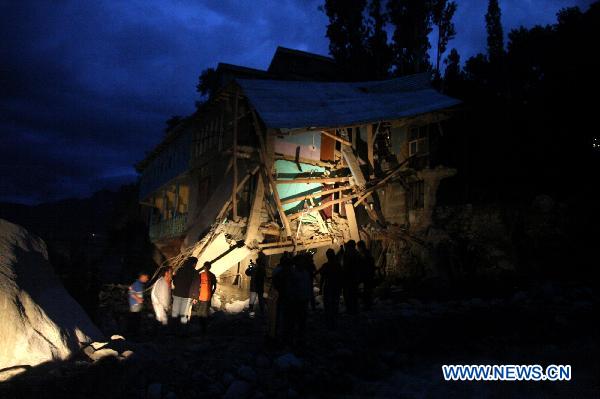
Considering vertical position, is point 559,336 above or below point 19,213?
below

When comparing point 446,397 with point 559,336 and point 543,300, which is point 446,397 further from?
point 543,300

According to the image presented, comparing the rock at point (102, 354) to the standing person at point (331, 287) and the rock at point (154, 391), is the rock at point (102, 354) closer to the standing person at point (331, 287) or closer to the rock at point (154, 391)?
the rock at point (154, 391)

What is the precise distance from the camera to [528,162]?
15.8 m

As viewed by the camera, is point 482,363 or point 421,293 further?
point 421,293

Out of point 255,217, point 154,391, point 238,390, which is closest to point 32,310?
point 154,391

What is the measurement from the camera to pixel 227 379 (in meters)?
6.30

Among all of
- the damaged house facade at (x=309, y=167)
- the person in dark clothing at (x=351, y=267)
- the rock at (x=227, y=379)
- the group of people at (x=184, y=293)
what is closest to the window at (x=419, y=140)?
the damaged house facade at (x=309, y=167)

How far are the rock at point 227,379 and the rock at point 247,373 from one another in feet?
0.46

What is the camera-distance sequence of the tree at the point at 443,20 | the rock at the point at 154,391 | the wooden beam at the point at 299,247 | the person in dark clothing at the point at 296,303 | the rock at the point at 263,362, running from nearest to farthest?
the rock at the point at 154,391
the rock at the point at 263,362
the person in dark clothing at the point at 296,303
the wooden beam at the point at 299,247
the tree at the point at 443,20

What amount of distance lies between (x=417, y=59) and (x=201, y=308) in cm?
2283

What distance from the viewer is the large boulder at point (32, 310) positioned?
5.41 m

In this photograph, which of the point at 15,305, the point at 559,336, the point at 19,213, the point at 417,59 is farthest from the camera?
the point at 19,213

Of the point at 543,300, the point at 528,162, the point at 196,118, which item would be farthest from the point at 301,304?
the point at 196,118

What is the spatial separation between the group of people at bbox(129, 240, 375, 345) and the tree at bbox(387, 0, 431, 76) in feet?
67.6
